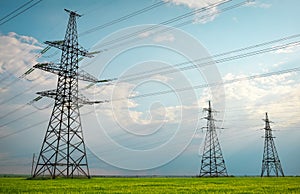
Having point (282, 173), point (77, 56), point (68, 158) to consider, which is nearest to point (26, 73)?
point (77, 56)

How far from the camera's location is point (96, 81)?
43.2 meters

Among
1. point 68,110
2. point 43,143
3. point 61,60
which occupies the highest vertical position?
point 61,60

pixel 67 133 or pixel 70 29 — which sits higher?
pixel 70 29

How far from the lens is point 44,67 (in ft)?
133

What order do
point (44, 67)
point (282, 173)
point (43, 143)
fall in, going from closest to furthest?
point (43, 143) < point (44, 67) < point (282, 173)

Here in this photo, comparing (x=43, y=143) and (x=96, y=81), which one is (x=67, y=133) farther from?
(x=96, y=81)

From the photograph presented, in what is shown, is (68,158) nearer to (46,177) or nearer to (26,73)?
(46,177)

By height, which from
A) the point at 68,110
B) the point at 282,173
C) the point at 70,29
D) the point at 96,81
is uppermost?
the point at 70,29

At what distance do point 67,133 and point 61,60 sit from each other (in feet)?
34.8

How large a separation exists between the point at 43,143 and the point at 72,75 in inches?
407

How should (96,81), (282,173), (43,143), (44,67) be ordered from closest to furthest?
(43,143), (44,67), (96,81), (282,173)

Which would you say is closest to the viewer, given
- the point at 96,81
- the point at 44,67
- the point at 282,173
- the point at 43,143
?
the point at 43,143

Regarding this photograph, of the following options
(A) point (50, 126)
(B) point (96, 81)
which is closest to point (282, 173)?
(B) point (96, 81)

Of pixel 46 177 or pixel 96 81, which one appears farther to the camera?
pixel 96 81
